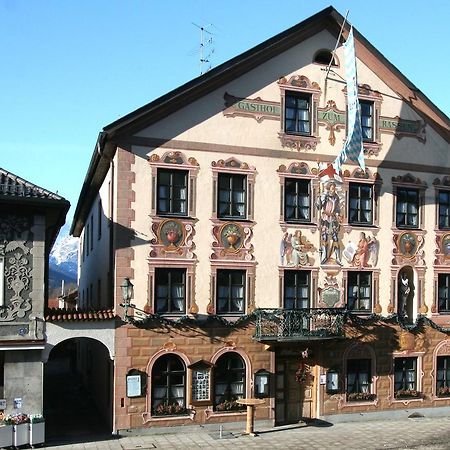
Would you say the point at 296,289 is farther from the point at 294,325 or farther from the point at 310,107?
the point at 310,107

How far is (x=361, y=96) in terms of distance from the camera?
25.3 m

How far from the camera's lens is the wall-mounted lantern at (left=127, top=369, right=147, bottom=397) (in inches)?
834

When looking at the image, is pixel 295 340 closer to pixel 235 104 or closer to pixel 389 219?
pixel 389 219

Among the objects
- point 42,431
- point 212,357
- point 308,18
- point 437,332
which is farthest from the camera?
point 437,332

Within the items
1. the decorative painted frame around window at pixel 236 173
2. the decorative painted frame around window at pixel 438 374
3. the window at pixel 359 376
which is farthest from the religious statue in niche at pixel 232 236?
the decorative painted frame around window at pixel 438 374

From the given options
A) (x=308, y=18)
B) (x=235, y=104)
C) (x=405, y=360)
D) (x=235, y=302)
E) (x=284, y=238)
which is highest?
(x=308, y=18)

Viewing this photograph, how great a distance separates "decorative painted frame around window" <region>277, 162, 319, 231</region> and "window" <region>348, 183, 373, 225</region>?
1.60m

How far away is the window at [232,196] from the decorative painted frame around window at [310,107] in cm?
231

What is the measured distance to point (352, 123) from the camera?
23.4 m

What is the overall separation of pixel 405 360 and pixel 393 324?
65.8 inches

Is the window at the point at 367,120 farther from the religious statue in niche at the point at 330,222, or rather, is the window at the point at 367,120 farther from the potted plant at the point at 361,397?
the potted plant at the point at 361,397

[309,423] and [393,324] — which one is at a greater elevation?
[393,324]

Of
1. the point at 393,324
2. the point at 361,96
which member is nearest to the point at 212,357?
the point at 393,324

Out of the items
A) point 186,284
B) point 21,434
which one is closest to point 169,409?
point 186,284
